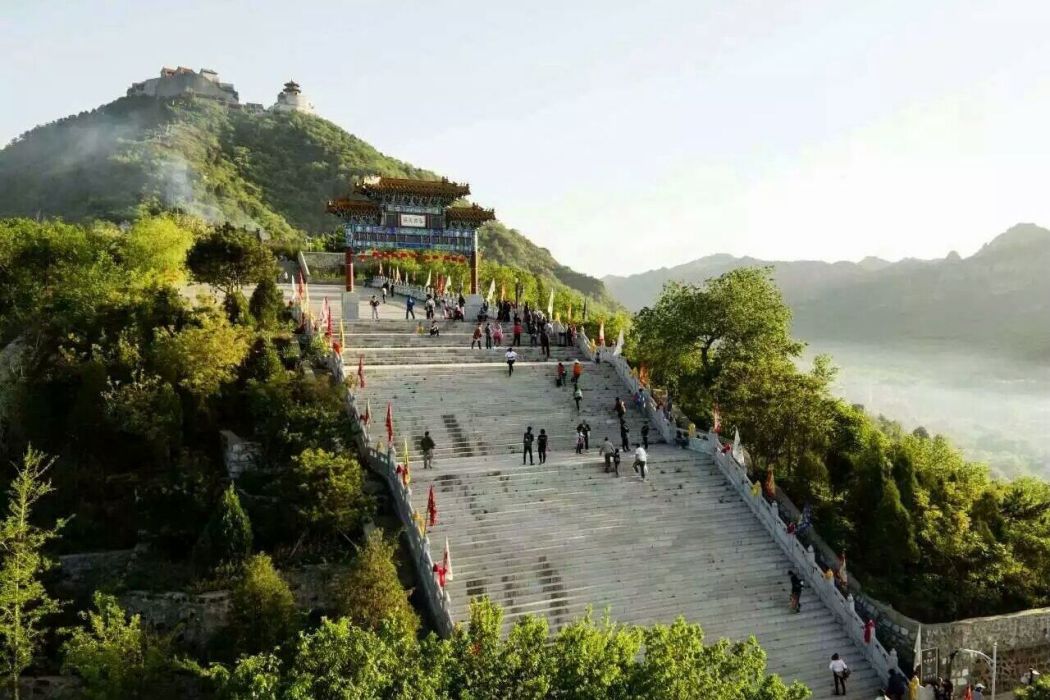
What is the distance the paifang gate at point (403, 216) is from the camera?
33312 mm

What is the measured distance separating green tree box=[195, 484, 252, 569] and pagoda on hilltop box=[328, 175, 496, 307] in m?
19.9

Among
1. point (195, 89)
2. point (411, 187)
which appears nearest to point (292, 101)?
point (195, 89)

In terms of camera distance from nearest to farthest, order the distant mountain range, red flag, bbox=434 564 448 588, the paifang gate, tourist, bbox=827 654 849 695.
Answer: tourist, bbox=827 654 849 695 < red flag, bbox=434 564 448 588 < the paifang gate < the distant mountain range

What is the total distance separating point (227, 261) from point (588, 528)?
52.4 ft

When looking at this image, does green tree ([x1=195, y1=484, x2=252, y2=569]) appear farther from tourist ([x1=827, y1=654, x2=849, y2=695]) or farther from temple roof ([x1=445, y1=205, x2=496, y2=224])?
temple roof ([x1=445, y1=205, x2=496, y2=224])

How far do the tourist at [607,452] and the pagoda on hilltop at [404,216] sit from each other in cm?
1643

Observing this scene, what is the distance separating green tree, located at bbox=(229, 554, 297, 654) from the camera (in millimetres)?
12352

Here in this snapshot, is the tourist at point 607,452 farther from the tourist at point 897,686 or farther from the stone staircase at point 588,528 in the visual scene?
the tourist at point 897,686

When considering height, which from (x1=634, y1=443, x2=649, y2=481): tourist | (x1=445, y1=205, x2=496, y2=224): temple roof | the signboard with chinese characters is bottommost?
(x1=634, y1=443, x2=649, y2=481): tourist

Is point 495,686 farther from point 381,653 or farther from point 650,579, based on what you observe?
point 650,579

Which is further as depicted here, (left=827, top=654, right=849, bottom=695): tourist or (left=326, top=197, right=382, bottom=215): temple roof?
(left=326, top=197, right=382, bottom=215): temple roof

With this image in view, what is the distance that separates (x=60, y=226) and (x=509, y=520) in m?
22.6

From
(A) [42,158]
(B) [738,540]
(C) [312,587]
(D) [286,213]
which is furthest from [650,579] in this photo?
(A) [42,158]

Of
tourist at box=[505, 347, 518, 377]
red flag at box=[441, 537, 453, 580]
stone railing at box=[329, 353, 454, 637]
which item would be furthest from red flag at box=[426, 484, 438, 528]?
tourist at box=[505, 347, 518, 377]
